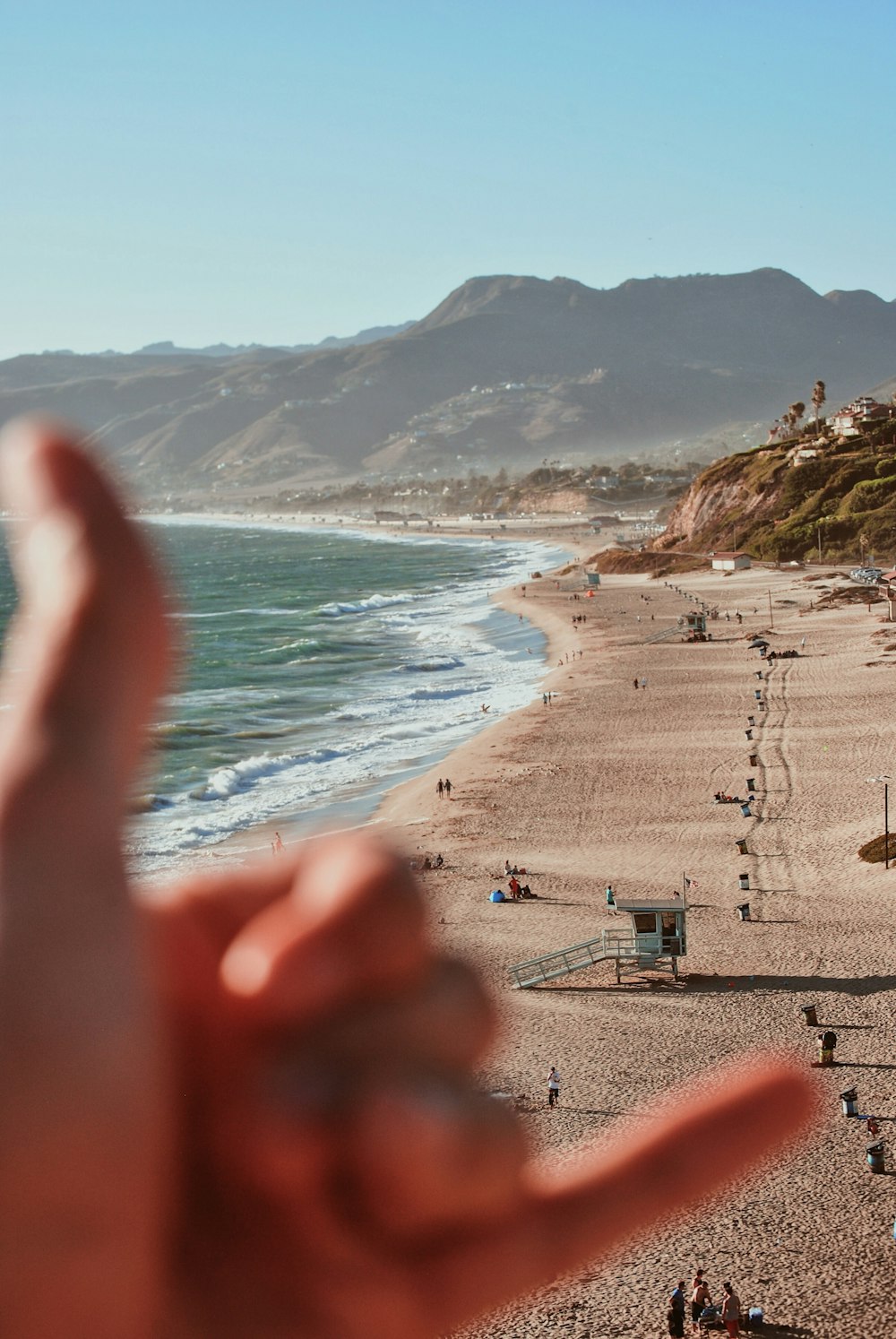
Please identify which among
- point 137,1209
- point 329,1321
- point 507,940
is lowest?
point 507,940

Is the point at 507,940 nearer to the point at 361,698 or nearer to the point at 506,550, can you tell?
the point at 361,698

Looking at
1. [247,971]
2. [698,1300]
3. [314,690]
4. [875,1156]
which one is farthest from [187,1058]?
[314,690]

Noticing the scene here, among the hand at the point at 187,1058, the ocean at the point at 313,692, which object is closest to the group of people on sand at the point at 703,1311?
the ocean at the point at 313,692

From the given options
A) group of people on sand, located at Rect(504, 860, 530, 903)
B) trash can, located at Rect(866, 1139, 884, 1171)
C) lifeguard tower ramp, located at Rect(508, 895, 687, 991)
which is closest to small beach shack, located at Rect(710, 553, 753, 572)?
group of people on sand, located at Rect(504, 860, 530, 903)

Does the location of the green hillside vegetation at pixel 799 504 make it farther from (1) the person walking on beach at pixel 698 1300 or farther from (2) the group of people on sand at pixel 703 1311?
(2) the group of people on sand at pixel 703 1311

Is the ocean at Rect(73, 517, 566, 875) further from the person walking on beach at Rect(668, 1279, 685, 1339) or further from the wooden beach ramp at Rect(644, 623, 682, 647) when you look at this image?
the person walking on beach at Rect(668, 1279, 685, 1339)

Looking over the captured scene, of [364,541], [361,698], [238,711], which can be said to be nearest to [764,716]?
[361,698]
